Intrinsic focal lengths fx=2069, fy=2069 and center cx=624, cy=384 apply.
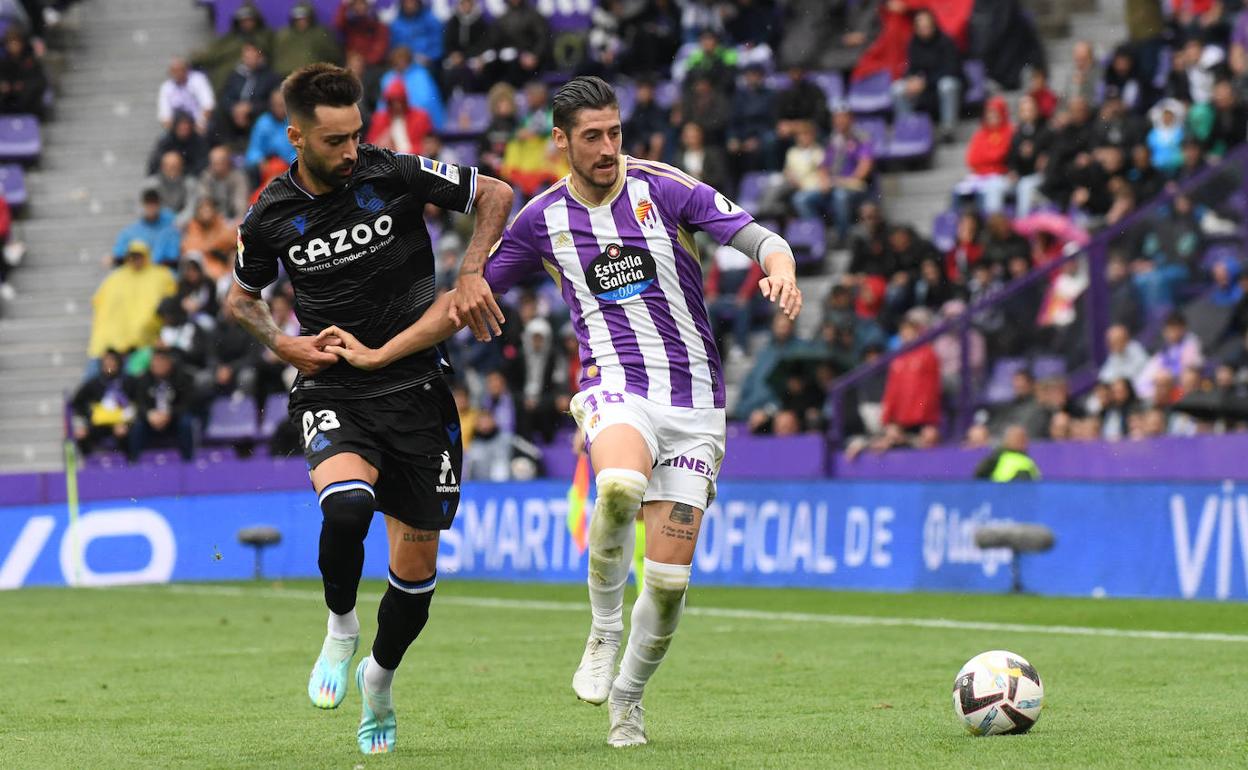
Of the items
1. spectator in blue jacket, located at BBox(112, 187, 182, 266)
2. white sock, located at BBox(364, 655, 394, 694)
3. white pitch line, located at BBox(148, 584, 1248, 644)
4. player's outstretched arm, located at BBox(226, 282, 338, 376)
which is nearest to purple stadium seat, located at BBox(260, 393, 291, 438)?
spectator in blue jacket, located at BBox(112, 187, 182, 266)

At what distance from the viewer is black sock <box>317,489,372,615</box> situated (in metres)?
7.14

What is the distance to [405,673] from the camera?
36.6 ft

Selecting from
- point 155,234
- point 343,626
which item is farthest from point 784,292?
point 155,234

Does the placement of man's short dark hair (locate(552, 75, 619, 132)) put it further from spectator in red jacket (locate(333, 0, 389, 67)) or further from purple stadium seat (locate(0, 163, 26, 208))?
purple stadium seat (locate(0, 163, 26, 208))

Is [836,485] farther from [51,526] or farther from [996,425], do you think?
[51,526]

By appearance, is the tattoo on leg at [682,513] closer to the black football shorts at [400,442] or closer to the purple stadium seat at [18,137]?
the black football shorts at [400,442]

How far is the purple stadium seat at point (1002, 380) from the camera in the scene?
16938 millimetres

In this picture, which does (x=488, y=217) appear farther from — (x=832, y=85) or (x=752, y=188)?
(x=832, y=85)

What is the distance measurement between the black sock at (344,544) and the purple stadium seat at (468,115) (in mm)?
17642

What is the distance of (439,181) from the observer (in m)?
7.68

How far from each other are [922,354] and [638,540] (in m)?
2.94

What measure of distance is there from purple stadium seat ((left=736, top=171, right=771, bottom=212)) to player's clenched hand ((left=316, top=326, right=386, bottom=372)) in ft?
48.0

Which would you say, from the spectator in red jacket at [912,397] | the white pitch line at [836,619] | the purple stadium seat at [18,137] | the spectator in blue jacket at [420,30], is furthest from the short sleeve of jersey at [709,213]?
the purple stadium seat at [18,137]

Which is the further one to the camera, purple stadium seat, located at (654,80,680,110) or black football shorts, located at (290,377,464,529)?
purple stadium seat, located at (654,80,680,110)
